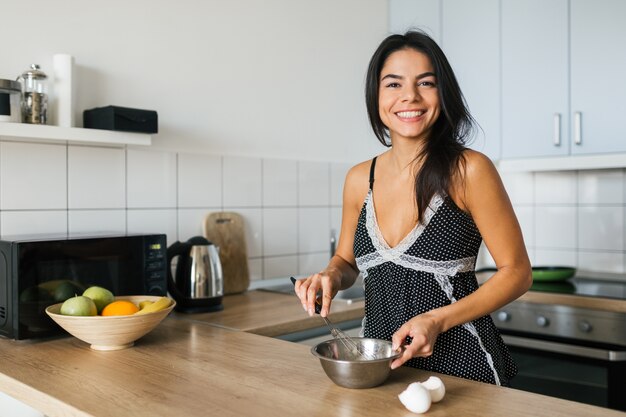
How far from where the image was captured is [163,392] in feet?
3.59

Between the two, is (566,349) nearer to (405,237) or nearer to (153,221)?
(405,237)

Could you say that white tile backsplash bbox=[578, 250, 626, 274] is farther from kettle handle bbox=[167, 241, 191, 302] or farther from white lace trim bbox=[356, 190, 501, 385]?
→ kettle handle bbox=[167, 241, 191, 302]

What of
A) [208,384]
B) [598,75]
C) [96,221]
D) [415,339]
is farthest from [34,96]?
[598,75]

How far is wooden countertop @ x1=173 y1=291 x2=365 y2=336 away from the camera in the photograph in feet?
5.81

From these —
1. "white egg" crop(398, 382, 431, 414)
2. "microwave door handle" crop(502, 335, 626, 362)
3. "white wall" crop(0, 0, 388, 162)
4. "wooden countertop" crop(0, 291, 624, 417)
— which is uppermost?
"white wall" crop(0, 0, 388, 162)

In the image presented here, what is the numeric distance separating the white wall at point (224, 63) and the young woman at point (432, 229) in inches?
37.5

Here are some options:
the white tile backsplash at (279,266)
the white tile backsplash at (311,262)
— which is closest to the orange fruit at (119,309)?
the white tile backsplash at (279,266)

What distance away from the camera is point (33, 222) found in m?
1.82

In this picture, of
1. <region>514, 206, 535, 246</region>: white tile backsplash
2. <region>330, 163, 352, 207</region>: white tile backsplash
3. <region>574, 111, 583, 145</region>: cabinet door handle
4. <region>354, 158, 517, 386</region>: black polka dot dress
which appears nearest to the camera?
<region>354, 158, 517, 386</region>: black polka dot dress

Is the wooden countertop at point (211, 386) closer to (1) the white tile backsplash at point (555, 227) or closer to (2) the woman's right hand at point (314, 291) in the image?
(2) the woman's right hand at point (314, 291)

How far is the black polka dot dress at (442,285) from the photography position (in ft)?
4.22

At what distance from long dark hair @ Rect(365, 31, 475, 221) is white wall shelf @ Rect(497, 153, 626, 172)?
1228 mm

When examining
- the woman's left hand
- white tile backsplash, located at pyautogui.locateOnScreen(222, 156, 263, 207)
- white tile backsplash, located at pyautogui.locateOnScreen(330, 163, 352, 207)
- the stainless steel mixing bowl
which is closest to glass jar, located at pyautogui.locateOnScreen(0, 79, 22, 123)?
white tile backsplash, located at pyautogui.locateOnScreen(222, 156, 263, 207)

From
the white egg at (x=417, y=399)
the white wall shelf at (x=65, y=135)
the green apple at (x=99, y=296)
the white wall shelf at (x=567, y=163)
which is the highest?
the white wall shelf at (x=65, y=135)
